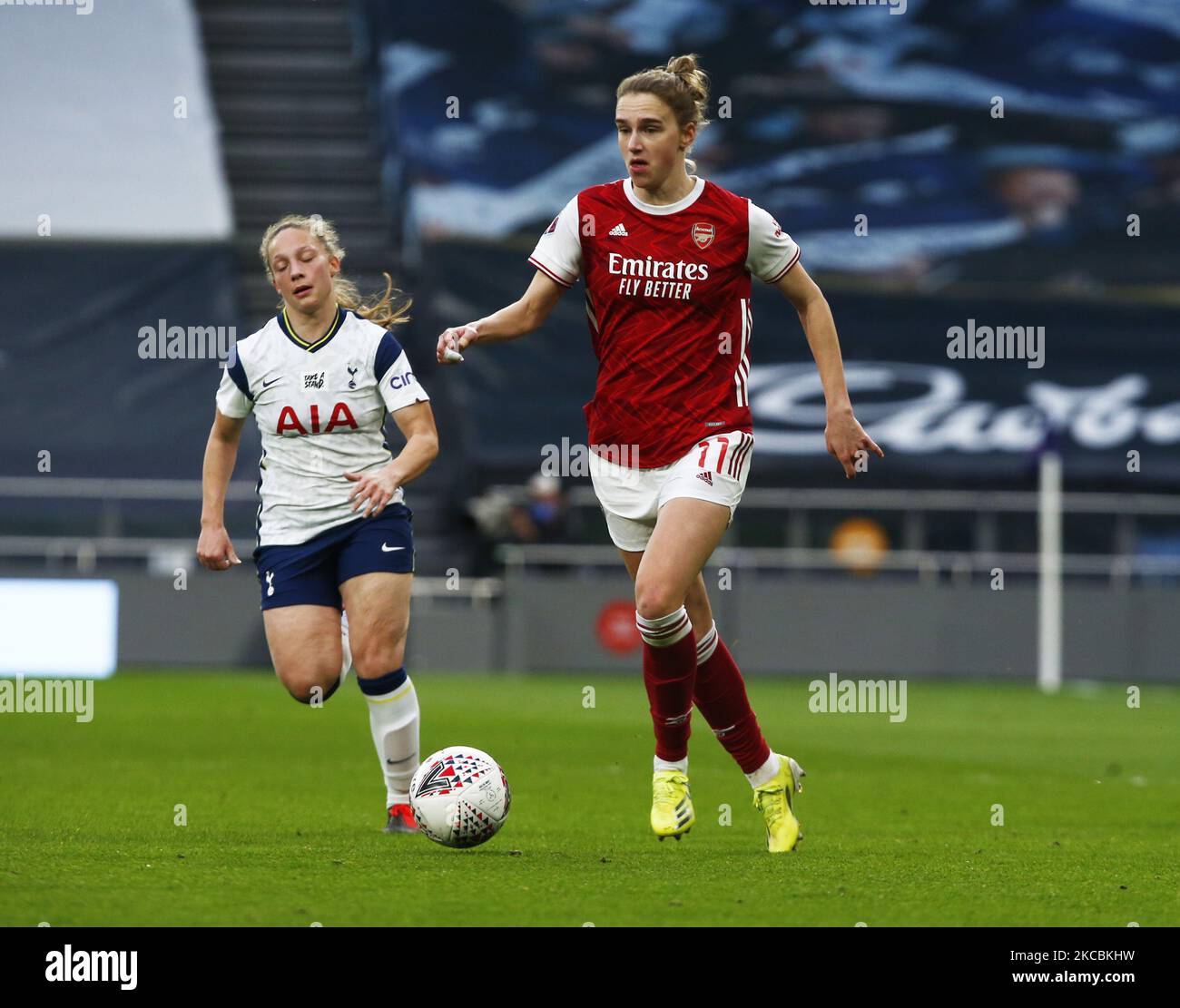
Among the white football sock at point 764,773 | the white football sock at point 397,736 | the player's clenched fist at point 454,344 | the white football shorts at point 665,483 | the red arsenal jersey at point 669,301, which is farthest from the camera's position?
the white football sock at point 397,736

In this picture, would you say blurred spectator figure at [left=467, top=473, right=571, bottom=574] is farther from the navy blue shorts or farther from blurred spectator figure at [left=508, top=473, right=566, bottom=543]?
the navy blue shorts

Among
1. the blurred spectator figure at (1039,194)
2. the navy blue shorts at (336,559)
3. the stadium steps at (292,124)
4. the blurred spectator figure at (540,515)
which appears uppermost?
the stadium steps at (292,124)

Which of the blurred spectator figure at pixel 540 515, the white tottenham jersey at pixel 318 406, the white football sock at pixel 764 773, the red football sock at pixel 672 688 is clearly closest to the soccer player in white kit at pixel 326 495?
the white tottenham jersey at pixel 318 406

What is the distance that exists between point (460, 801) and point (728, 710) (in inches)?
38.8

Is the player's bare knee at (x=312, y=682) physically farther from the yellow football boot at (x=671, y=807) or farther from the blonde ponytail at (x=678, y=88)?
the blonde ponytail at (x=678, y=88)

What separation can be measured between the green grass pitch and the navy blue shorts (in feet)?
2.76

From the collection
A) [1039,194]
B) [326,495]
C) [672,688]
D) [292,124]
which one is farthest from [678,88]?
[292,124]

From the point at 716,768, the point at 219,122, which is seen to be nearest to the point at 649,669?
the point at 716,768

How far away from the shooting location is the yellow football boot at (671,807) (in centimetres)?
671

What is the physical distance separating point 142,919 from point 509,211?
18.4 metres

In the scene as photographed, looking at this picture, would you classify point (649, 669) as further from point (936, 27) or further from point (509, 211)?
point (936, 27)

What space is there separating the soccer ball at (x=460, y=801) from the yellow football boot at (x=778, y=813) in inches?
20.9

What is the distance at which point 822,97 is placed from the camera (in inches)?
946
